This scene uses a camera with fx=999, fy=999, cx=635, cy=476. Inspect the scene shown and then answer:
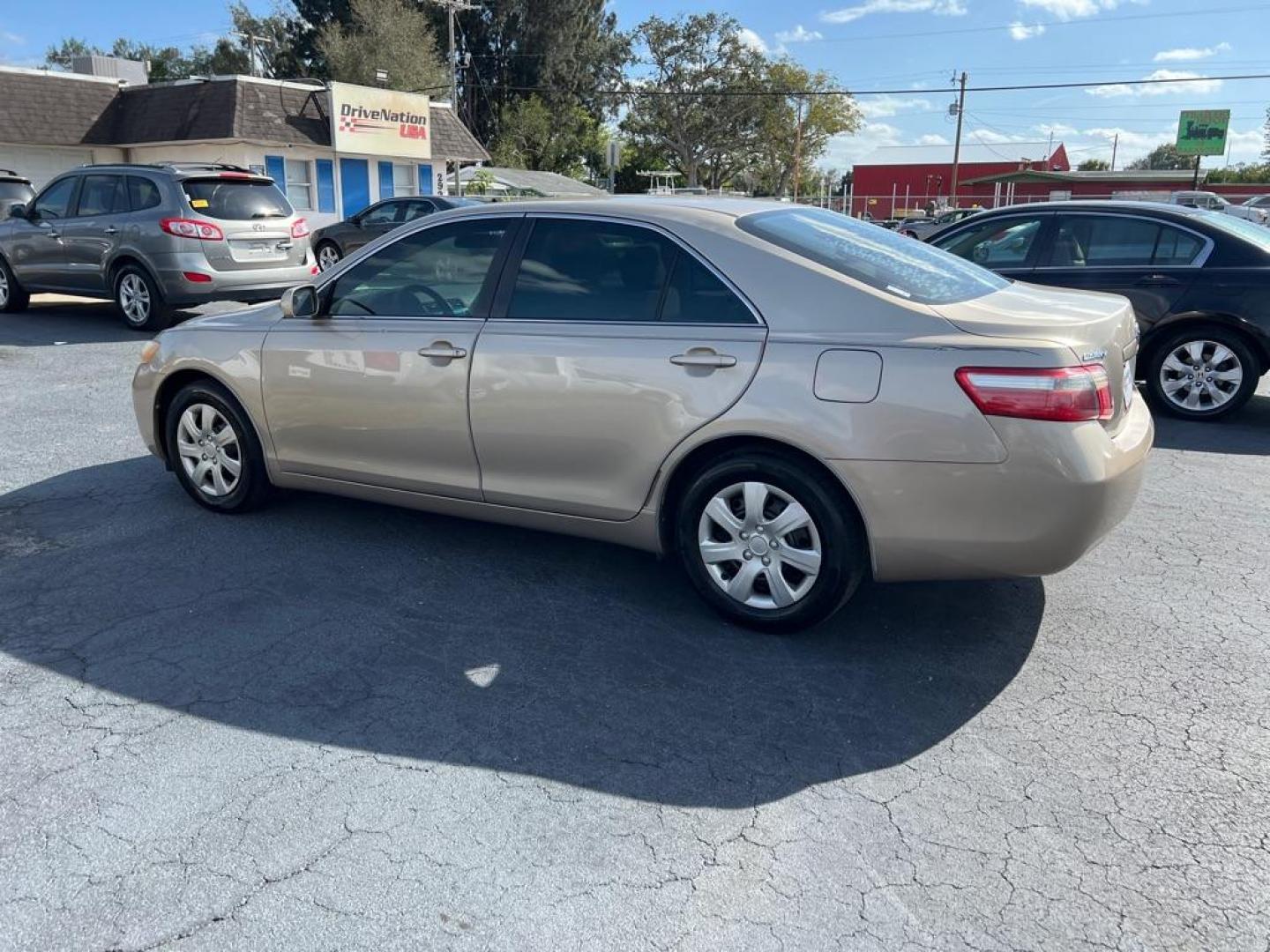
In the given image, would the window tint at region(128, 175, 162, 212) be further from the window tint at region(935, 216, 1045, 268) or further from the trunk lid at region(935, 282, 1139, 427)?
the trunk lid at region(935, 282, 1139, 427)

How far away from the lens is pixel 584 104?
200 ft

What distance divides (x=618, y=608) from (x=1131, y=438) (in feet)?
6.79

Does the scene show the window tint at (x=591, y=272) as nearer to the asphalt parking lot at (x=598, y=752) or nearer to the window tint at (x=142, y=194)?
the asphalt parking lot at (x=598, y=752)

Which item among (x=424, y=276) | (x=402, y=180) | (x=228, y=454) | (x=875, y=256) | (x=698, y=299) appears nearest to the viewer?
(x=698, y=299)

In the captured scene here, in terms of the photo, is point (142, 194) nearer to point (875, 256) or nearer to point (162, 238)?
point (162, 238)

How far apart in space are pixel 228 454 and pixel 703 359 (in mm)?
2765

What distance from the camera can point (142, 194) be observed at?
11008 mm

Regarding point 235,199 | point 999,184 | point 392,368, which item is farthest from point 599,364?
point 999,184

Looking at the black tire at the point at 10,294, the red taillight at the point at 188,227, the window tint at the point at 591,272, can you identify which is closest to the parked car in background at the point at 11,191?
the black tire at the point at 10,294

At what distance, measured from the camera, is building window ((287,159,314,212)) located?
2652 centimetres

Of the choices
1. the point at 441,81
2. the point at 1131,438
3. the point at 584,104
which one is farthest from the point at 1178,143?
the point at 1131,438

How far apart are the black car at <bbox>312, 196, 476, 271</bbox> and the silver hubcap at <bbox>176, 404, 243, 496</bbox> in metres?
15.3

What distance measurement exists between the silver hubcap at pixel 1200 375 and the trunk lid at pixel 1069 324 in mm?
3873

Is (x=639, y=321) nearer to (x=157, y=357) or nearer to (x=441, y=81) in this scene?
(x=157, y=357)
